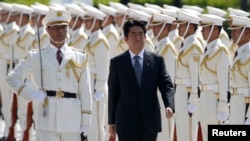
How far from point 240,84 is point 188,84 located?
1.59 m

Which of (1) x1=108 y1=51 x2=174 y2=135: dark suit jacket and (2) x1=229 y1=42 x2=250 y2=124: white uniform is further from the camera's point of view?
(2) x1=229 y1=42 x2=250 y2=124: white uniform

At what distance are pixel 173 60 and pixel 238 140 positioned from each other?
3.45m

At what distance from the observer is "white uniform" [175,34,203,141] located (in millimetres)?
13375

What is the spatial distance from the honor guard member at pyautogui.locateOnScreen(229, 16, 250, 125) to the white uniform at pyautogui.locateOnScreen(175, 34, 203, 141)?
1.21 metres

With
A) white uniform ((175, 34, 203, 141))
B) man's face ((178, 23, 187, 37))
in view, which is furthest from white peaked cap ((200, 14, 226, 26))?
man's face ((178, 23, 187, 37))

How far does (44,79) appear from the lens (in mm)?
11109

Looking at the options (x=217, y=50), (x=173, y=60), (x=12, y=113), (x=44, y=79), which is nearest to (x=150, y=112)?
(x=44, y=79)

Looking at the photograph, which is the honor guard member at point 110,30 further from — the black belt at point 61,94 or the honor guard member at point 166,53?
the black belt at point 61,94

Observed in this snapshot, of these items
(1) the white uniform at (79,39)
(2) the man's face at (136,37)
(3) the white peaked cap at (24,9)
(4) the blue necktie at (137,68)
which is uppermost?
(3) the white peaked cap at (24,9)

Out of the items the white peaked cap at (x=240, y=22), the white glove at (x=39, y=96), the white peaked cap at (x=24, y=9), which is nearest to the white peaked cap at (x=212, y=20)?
the white peaked cap at (x=240, y=22)

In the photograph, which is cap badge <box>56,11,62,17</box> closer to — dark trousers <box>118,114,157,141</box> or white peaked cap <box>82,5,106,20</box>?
dark trousers <box>118,114,157,141</box>

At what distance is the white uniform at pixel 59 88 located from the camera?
36.3 ft

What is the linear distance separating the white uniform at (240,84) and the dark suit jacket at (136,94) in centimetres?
127

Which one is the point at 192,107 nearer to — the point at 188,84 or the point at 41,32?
the point at 188,84
